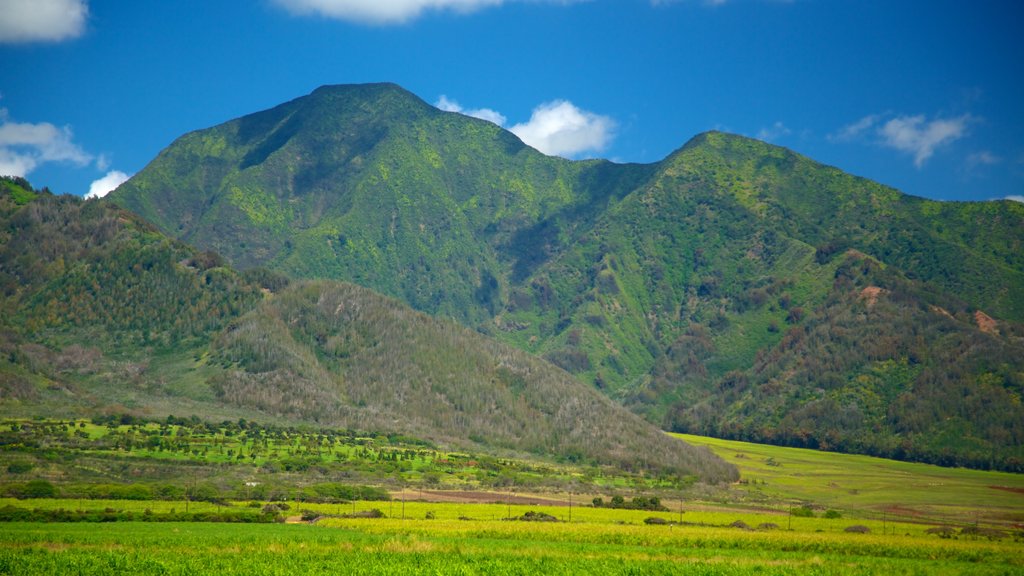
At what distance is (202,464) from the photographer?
167125 millimetres

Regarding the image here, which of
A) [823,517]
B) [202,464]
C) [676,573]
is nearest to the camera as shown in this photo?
[676,573]

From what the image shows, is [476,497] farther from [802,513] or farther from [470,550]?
[470,550]

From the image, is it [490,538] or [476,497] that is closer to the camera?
[490,538]

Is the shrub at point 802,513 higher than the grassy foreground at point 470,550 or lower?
lower

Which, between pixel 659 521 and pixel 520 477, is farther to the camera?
pixel 520 477

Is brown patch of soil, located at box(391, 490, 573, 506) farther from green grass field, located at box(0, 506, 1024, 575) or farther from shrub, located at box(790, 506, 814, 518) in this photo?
shrub, located at box(790, 506, 814, 518)

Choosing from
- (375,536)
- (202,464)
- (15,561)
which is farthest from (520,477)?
(15,561)

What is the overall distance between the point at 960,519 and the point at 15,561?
141 meters

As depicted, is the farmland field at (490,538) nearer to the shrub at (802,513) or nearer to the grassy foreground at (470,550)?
the grassy foreground at (470,550)

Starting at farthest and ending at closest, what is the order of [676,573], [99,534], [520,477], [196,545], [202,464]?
[520,477]
[202,464]
[99,534]
[196,545]
[676,573]

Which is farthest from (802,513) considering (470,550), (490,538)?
(470,550)

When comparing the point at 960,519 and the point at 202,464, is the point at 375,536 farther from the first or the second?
the point at 960,519

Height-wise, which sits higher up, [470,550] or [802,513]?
[470,550]

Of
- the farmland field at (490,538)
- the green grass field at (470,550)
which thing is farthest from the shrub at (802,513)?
the green grass field at (470,550)
